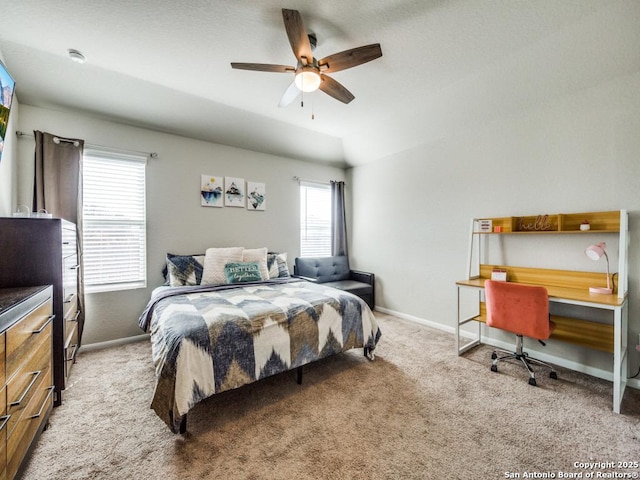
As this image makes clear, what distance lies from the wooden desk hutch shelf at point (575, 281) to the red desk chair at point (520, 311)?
154 millimetres

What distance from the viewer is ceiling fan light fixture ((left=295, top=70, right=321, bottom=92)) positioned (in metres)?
1.98

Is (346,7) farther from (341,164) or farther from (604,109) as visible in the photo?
(341,164)

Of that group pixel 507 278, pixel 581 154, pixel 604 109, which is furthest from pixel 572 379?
pixel 604 109

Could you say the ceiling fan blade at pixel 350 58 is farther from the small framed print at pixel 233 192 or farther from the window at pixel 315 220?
the window at pixel 315 220

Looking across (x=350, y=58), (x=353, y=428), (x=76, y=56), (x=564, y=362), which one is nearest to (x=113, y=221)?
(x=76, y=56)

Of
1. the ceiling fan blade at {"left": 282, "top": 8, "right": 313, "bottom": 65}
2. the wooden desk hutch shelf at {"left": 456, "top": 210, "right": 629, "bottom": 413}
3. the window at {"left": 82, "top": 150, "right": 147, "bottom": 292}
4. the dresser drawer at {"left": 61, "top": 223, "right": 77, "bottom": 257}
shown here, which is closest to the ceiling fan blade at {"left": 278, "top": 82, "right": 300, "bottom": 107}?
the ceiling fan blade at {"left": 282, "top": 8, "right": 313, "bottom": 65}

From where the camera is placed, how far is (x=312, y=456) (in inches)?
59.3

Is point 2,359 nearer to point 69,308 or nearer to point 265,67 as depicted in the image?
point 69,308

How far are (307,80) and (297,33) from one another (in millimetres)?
335

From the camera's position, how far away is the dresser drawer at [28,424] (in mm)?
1178

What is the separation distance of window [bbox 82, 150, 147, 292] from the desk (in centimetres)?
380

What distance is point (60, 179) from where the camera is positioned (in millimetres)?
2729

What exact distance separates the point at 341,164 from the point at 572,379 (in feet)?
13.6

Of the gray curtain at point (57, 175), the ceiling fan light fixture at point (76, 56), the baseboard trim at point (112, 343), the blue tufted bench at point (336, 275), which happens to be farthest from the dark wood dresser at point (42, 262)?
the blue tufted bench at point (336, 275)
